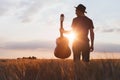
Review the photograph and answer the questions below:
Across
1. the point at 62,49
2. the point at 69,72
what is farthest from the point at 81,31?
the point at 69,72

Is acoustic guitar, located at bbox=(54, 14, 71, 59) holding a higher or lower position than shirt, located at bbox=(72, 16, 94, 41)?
lower

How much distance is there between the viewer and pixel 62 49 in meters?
14.5

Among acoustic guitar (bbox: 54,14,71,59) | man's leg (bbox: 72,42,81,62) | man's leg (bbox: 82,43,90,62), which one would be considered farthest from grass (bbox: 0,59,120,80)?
acoustic guitar (bbox: 54,14,71,59)

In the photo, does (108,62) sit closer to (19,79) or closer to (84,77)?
(84,77)

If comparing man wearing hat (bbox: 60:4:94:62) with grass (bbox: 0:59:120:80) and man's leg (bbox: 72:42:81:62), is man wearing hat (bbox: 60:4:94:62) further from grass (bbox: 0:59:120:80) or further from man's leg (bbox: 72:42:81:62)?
grass (bbox: 0:59:120:80)

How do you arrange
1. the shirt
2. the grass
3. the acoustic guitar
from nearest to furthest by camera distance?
the grass → the shirt → the acoustic guitar

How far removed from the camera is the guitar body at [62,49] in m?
14.3

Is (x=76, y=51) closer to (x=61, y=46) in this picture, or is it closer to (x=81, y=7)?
(x=81, y=7)

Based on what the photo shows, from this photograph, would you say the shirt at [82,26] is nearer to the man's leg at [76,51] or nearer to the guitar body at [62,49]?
the man's leg at [76,51]

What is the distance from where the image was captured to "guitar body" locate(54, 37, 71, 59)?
14.3 m

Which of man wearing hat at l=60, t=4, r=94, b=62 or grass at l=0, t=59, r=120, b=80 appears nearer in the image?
grass at l=0, t=59, r=120, b=80

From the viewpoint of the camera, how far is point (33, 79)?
242 inches

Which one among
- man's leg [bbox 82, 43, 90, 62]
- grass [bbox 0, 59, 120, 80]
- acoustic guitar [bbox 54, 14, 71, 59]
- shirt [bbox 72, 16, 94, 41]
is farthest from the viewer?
acoustic guitar [bbox 54, 14, 71, 59]

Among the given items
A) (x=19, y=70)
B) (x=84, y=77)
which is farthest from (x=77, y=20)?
(x=84, y=77)
